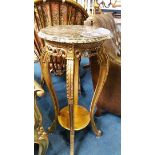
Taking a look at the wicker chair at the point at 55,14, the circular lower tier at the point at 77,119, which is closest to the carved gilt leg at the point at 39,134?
the circular lower tier at the point at 77,119

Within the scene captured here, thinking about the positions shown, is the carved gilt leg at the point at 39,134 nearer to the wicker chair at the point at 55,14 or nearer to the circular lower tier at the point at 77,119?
the circular lower tier at the point at 77,119

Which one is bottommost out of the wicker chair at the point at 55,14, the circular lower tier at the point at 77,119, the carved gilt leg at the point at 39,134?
the circular lower tier at the point at 77,119

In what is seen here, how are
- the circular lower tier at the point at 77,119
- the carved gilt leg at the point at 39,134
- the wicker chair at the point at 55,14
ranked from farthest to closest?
the wicker chair at the point at 55,14
the circular lower tier at the point at 77,119
the carved gilt leg at the point at 39,134

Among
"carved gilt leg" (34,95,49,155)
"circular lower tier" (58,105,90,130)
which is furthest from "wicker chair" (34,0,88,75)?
"carved gilt leg" (34,95,49,155)

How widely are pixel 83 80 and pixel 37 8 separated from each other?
99cm

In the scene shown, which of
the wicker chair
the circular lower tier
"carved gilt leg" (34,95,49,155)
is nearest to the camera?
"carved gilt leg" (34,95,49,155)

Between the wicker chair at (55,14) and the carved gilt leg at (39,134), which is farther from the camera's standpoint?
the wicker chair at (55,14)

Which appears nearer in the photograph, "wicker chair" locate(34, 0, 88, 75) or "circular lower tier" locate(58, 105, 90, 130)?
"circular lower tier" locate(58, 105, 90, 130)

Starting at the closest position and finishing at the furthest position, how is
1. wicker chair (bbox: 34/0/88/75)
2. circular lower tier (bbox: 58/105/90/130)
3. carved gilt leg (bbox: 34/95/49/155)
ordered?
1. carved gilt leg (bbox: 34/95/49/155)
2. circular lower tier (bbox: 58/105/90/130)
3. wicker chair (bbox: 34/0/88/75)

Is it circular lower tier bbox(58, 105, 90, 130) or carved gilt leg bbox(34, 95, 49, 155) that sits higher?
carved gilt leg bbox(34, 95, 49, 155)

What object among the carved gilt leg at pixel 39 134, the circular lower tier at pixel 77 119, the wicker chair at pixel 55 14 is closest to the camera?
the carved gilt leg at pixel 39 134

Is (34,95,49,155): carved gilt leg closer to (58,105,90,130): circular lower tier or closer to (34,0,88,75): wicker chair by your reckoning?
(58,105,90,130): circular lower tier
